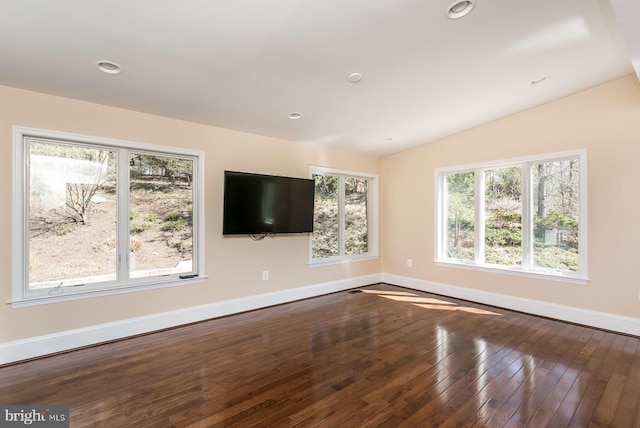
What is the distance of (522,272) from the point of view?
13.7 feet

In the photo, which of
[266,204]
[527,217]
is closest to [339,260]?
[266,204]

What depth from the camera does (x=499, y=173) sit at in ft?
14.8

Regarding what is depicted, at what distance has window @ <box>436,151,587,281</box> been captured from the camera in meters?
3.83

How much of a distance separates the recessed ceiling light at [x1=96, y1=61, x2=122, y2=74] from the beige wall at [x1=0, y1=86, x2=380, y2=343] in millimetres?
769

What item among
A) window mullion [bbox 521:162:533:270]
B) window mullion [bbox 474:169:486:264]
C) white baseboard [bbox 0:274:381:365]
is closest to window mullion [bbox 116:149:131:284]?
white baseboard [bbox 0:274:381:365]

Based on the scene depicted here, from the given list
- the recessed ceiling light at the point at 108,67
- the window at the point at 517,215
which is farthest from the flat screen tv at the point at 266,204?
the window at the point at 517,215

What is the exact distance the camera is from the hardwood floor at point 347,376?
199cm

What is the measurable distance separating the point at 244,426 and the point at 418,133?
14.2 ft

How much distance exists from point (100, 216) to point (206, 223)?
3.56 feet

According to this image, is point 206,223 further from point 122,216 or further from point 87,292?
point 87,292

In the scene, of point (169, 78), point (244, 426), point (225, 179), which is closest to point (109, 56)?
point (169, 78)

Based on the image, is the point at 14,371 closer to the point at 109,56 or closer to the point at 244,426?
the point at 244,426

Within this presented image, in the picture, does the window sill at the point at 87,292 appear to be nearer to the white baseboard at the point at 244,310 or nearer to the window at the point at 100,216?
the window at the point at 100,216

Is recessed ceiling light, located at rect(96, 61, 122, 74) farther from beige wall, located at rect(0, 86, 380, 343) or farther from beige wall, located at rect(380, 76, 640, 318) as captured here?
beige wall, located at rect(380, 76, 640, 318)
